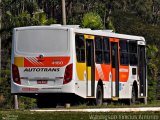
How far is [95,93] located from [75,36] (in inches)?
108

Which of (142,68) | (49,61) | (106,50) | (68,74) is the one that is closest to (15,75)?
(49,61)

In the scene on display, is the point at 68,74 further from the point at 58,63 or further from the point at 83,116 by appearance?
the point at 83,116

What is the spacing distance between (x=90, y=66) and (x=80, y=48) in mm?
1150

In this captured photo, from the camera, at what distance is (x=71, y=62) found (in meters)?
26.3

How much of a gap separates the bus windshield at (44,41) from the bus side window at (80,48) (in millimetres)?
689

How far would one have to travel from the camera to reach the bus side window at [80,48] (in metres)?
27.1

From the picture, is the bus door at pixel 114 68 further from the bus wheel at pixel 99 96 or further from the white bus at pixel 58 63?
the bus wheel at pixel 99 96

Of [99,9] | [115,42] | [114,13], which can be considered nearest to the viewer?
[115,42]

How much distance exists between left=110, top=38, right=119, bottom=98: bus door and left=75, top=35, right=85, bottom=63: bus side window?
10.1 feet

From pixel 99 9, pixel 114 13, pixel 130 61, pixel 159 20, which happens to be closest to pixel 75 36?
pixel 130 61

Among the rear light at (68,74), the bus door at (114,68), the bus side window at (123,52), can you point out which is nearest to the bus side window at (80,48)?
the rear light at (68,74)

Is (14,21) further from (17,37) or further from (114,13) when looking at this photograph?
(114,13)

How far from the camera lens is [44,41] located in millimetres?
26688

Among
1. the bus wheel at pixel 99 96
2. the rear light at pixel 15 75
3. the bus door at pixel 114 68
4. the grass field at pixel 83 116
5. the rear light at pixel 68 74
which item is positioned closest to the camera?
the grass field at pixel 83 116
